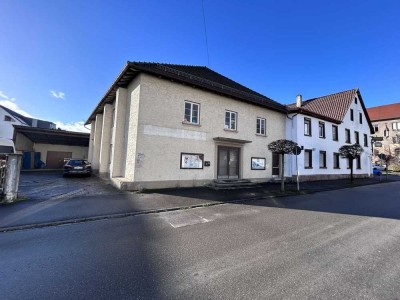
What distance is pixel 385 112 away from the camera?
5122cm

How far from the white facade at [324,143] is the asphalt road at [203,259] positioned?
12.1 metres

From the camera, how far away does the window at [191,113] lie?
12.5 meters

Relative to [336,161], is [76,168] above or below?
below

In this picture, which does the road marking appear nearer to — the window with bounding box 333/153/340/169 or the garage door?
the window with bounding box 333/153/340/169

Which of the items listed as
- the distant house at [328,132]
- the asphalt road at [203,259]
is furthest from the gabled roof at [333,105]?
the asphalt road at [203,259]

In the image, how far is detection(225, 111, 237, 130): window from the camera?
14.2m

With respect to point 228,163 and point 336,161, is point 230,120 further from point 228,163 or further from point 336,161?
point 336,161

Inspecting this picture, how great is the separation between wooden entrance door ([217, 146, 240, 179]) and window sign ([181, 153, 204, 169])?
62.8 inches

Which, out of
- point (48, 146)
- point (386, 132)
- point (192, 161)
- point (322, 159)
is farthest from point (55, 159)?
point (386, 132)

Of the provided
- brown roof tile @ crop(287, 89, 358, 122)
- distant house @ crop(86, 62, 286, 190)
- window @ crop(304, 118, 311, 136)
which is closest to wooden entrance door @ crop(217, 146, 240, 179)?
distant house @ crop(86, 62, 286, 190)

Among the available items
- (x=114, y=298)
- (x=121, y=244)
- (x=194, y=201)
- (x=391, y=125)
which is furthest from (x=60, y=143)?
(x=391, y=125)

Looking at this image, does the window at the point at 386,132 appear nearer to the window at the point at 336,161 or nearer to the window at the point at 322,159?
the window at the point at 336,161

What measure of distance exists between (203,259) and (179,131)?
889cm

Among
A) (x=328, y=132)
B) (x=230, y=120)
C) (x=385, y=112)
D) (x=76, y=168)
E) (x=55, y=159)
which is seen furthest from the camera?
(x=385, y=112)
